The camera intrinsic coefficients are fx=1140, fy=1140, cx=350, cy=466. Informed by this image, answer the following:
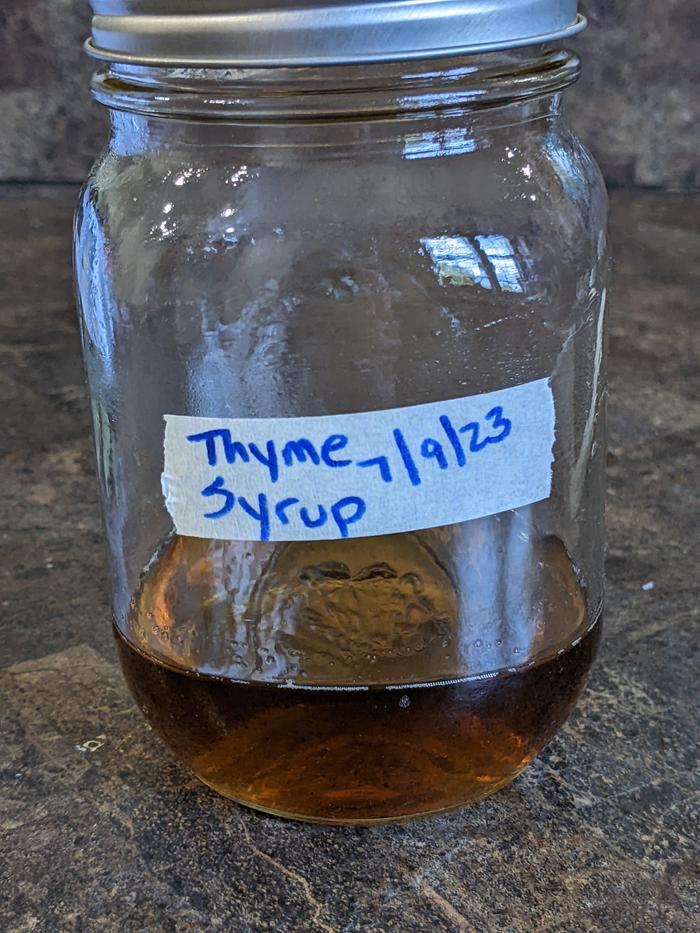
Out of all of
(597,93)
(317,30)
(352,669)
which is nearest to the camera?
(317,30)

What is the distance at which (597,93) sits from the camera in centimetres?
203

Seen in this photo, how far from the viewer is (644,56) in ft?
6.51

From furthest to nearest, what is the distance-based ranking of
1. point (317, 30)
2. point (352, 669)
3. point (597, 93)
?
1. point (597, 93)
2. point (352, 669)
3. point (317, 30)

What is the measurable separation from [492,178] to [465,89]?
5 centimetres

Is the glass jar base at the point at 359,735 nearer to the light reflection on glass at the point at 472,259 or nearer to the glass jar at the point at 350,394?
the glass jar at the point at 350,394

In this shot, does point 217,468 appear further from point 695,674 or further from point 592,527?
point 695,674

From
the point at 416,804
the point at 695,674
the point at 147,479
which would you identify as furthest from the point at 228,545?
the point at 695,674

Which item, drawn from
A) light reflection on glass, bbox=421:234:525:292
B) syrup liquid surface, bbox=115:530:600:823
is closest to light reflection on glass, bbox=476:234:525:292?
light reflection on glass, bbox=421:234:525:292

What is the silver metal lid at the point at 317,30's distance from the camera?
16.5 inches

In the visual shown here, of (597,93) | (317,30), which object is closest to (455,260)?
(317,30)

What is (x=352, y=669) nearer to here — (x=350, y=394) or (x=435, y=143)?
(x=350, y=394)

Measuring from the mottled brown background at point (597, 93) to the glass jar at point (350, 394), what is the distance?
1.56 meters

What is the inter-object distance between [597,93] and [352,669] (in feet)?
5.68

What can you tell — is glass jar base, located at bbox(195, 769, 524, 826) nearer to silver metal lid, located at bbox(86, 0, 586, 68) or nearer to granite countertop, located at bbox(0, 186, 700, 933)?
granite countertop, located at bbox(0, 186, 700, 933)
